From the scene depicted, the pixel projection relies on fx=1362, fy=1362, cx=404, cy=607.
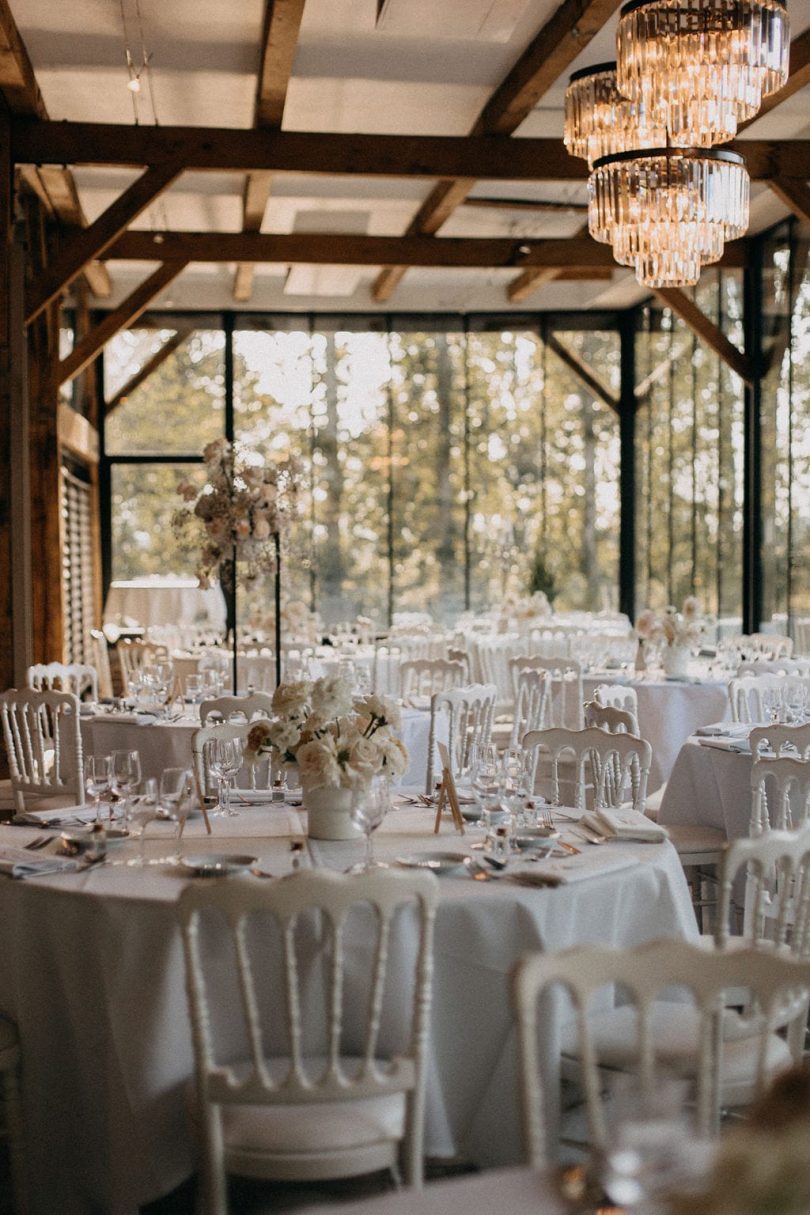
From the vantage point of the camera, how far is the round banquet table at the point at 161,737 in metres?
6.07

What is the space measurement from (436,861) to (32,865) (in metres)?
1.00

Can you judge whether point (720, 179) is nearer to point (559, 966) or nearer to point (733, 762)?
point (733, 762)

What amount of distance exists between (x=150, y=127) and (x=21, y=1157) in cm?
634

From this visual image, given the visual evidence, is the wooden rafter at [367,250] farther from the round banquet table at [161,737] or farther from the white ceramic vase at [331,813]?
the white ceramic vase at [331,813]

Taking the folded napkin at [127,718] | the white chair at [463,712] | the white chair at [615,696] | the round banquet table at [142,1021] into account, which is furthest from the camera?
the folded napkin at [127,718]

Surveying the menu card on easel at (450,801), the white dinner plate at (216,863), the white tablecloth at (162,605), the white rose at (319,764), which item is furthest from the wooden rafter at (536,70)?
the white tablecloth at (162,605)

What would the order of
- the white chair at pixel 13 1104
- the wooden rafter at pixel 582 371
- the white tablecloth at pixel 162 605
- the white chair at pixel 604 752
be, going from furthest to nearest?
the wooden rafter at pixel 582 371
the white tablecloth at pixel 162 605
the white chair at pixel 604 752
the white chair at pixel 13 1104

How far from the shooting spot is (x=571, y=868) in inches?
132

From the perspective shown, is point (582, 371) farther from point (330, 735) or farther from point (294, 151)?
point (330, 735)

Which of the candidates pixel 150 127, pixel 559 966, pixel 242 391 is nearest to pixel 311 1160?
pixel 559 966

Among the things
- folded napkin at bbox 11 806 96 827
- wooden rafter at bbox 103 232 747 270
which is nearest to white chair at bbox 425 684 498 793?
folded napkin at bbox 11 806 96 827

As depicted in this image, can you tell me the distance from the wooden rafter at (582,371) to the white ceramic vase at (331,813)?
10.7 meters

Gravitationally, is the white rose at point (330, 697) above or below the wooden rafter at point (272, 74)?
below

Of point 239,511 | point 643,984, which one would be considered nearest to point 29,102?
point 239,511
